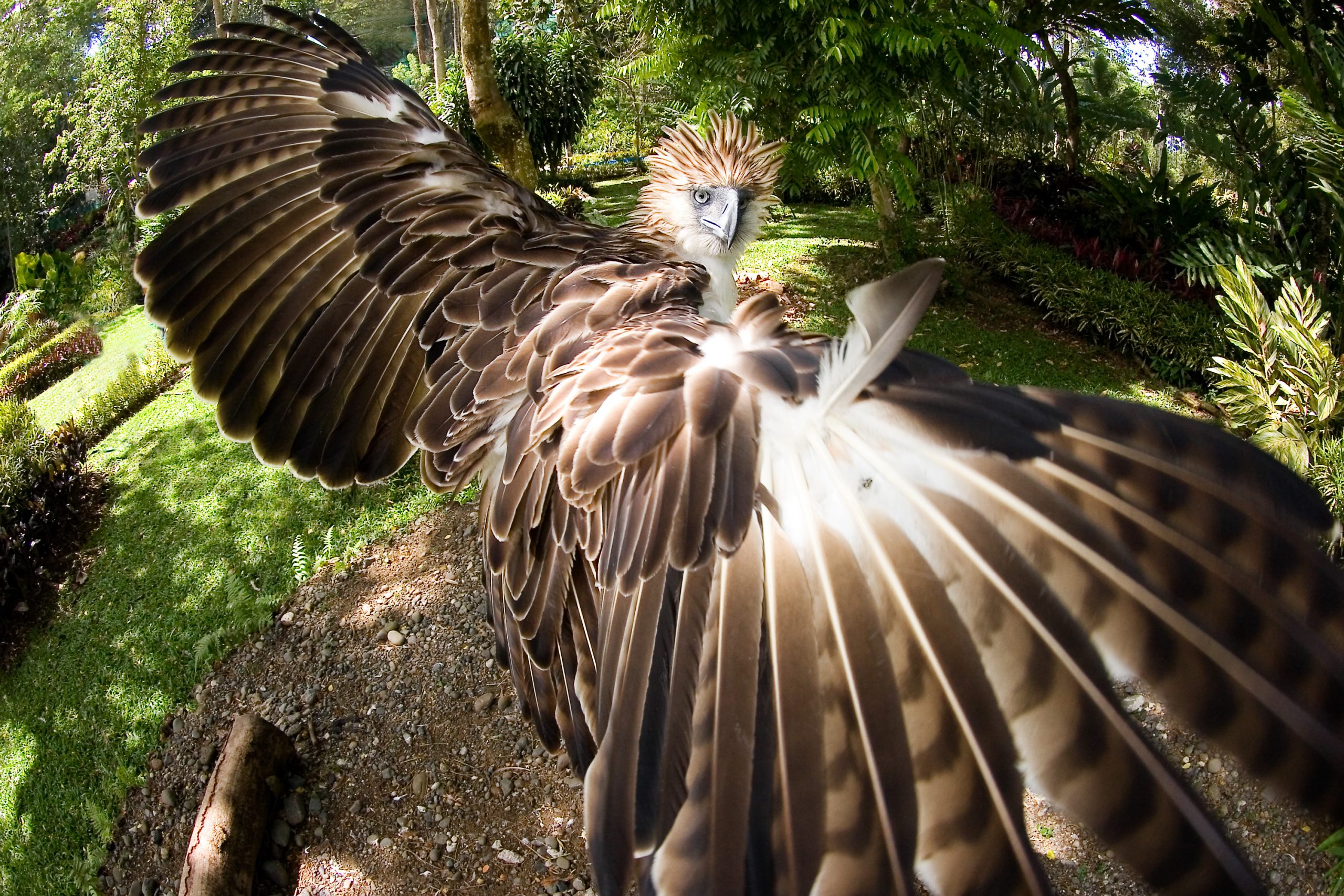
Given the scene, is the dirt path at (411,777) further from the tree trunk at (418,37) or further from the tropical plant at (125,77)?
the tree trunk at (418,37)

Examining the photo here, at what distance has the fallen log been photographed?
3.03 m

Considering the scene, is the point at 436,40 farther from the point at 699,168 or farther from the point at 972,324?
the point at 699,168

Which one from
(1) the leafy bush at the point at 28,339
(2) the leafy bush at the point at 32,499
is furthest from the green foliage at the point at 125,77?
(2) the leafy bush at the point at 32,499

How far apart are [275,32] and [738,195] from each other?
6.06ft

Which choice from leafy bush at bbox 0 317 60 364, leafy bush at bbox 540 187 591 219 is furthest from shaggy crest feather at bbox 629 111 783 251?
leafy bush at bbox 0 317 60 364

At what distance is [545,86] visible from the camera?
1407cm

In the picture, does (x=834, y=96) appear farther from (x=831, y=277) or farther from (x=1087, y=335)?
(x=1087, y=335)

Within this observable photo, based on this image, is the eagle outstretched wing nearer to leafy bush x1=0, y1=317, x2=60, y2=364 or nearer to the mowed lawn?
the mowed lawn

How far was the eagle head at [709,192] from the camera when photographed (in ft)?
10.8

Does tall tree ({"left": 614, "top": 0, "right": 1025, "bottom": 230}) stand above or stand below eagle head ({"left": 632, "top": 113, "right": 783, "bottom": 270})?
above

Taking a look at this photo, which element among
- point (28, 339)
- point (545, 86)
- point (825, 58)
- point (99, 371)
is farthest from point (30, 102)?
point (825, 58)

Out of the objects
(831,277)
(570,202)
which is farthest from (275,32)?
(570,202)

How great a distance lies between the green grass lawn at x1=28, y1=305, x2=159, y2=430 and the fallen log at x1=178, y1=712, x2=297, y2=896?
19.0 feet

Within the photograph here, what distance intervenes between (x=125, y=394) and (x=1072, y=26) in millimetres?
13112
